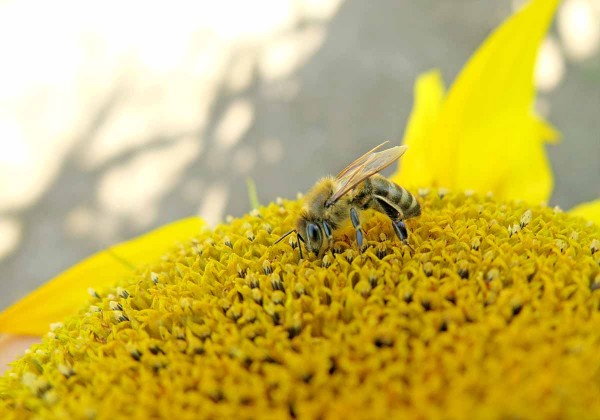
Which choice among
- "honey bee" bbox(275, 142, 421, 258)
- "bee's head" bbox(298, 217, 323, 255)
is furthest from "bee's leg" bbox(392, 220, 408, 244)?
"bee's head" bbox(298, 217, 323, 255)

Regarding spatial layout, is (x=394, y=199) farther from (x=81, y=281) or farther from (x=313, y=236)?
(x=81, y=281)

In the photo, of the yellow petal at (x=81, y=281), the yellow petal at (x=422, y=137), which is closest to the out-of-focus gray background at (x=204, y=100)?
the yellow petal at (x=422, y=137)

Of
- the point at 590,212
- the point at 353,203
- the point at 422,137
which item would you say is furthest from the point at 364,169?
the point at 590,212

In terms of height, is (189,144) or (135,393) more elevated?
(189,144)

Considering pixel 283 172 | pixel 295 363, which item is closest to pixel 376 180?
pixel 295 363

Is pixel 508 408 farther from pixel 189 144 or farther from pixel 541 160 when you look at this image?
pixel 189 144

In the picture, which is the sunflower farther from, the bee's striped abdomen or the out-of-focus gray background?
the out-of-focus gray background

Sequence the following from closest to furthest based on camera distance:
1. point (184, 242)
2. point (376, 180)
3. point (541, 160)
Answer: point (376, 180), point (184, 242), point (541, 160)

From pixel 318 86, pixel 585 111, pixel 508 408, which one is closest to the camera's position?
pixel 508 408
